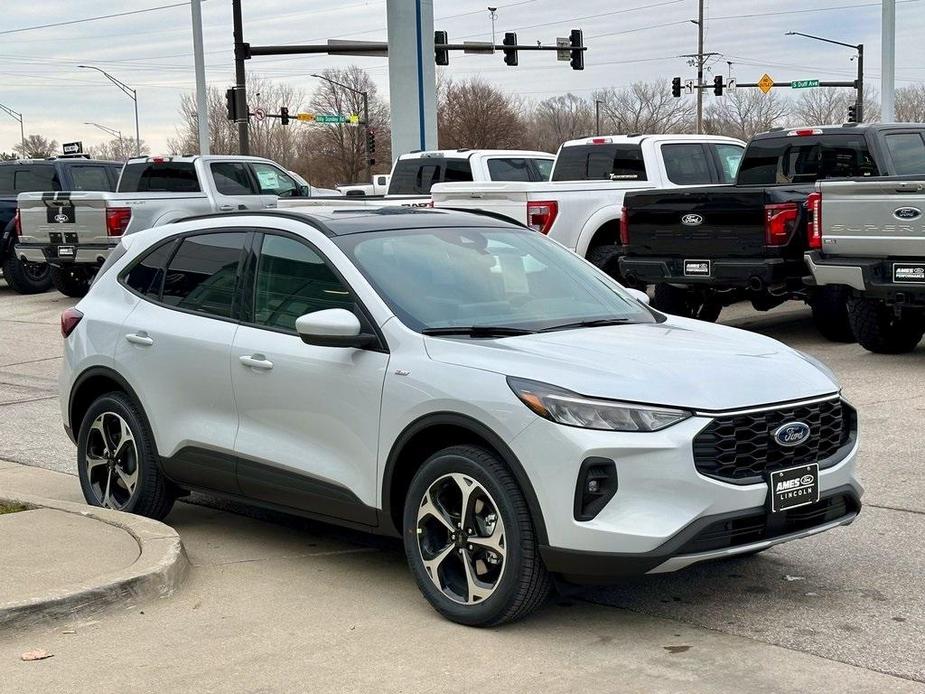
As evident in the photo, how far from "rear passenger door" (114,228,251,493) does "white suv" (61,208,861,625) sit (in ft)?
0.04

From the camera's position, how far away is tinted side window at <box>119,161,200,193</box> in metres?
21.3

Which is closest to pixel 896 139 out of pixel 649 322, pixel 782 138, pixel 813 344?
pixel 782 138

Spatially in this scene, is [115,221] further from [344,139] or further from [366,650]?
[344,139]

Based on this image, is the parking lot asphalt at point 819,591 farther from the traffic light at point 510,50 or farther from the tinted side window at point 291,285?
the traffic light at point 510,50

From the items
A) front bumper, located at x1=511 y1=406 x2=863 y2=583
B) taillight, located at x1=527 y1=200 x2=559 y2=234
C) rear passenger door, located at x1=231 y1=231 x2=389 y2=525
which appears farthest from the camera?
taillight, located at x1=527 y1=200 x2=559 y2=234

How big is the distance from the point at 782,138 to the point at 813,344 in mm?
2468

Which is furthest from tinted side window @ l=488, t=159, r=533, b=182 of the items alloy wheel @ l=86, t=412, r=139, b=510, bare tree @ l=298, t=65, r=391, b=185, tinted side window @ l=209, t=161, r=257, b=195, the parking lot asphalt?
bare tree @ l=298, t=65, r=391, b=185

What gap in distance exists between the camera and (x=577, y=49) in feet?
149

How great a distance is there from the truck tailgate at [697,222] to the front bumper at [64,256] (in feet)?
30.9

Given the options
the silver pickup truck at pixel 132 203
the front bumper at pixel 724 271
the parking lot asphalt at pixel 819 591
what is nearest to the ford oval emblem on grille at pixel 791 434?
the parking lot asphalt at pixel 819 591

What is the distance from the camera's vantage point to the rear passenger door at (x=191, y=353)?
647 cm

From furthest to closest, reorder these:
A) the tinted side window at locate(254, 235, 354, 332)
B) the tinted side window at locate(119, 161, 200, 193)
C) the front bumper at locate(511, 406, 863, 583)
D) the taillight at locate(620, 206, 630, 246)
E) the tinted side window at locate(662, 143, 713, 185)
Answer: the tinted side window at locate(119, 161, 200, 193)
the tinted side window at locate(662, 143, 713, 185)
the taillight at locate(620, 206, 630, 246)
the tinted side window at locate(254, 235, 354, 332)
the front bumper at locate(511, 406, 863, 583)

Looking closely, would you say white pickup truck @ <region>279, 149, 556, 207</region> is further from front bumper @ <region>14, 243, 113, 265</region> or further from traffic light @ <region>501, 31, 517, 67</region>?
traffic light @ <region>501, 31, 517, 67</region>

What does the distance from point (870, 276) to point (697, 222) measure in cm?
215
